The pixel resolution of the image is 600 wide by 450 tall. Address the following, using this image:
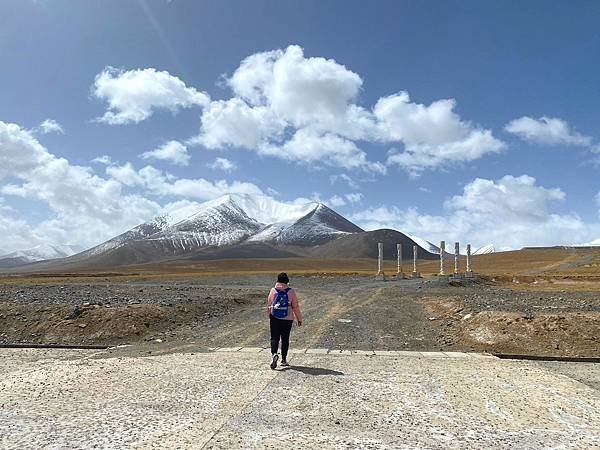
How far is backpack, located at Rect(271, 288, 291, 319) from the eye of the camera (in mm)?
12250

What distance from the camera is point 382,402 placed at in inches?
345

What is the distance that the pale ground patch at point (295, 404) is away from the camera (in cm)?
696

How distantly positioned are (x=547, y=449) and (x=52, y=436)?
6604 millimetres

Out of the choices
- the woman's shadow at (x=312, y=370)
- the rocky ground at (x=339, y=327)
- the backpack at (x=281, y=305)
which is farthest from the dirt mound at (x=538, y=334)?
the backpack at (x=281, y=305)

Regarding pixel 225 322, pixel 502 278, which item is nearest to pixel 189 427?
pixel 225 322

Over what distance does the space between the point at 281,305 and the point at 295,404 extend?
3.85m

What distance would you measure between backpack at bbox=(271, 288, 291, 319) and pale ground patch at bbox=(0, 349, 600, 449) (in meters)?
1.24

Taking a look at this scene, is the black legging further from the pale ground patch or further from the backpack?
the pale ground patch

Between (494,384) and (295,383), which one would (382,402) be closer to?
(295,383)

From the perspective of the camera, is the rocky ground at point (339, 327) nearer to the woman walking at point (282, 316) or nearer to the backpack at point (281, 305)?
the woman walking at point (282, 316)

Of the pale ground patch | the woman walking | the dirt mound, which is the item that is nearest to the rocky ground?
the dirt mound

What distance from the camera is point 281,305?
12281mm

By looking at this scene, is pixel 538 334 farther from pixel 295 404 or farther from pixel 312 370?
pixel 295 404

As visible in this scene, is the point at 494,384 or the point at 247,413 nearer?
the point at 247,413
